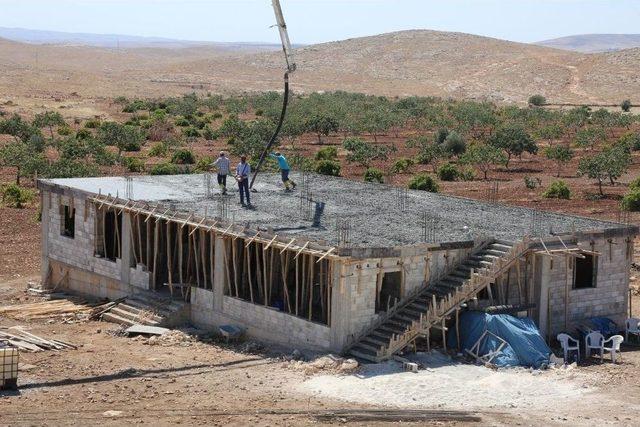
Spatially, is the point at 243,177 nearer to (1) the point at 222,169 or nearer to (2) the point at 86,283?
(1) the point at 222,169

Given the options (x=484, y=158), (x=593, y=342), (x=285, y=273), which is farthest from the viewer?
(x=484, y=158)

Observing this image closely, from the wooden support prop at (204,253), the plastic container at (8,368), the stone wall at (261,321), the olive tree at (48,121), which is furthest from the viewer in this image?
the olive tree at (48,121)

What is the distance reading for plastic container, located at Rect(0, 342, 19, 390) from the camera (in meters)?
18.5

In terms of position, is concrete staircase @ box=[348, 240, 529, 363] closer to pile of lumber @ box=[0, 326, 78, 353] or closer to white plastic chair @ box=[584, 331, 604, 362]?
→ white plastic chair @ box=[584, 331, 604, 362]

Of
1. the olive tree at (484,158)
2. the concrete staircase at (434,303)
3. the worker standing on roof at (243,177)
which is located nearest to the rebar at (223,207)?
the worker standing on roof at (243,177)

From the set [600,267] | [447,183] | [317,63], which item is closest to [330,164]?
[447,183]

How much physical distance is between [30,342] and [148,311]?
9.83ft

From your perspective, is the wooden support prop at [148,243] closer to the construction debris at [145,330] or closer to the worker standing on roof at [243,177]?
the construction debris at [145,330]

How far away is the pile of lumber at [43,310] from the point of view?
2494 cm

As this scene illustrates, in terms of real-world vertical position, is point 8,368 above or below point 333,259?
below

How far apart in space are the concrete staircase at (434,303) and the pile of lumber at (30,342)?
600 cm

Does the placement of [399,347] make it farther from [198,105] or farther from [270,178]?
[198,105]

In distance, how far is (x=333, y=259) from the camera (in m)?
20.1

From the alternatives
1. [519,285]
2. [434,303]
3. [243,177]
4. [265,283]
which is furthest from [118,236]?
[519,285]
